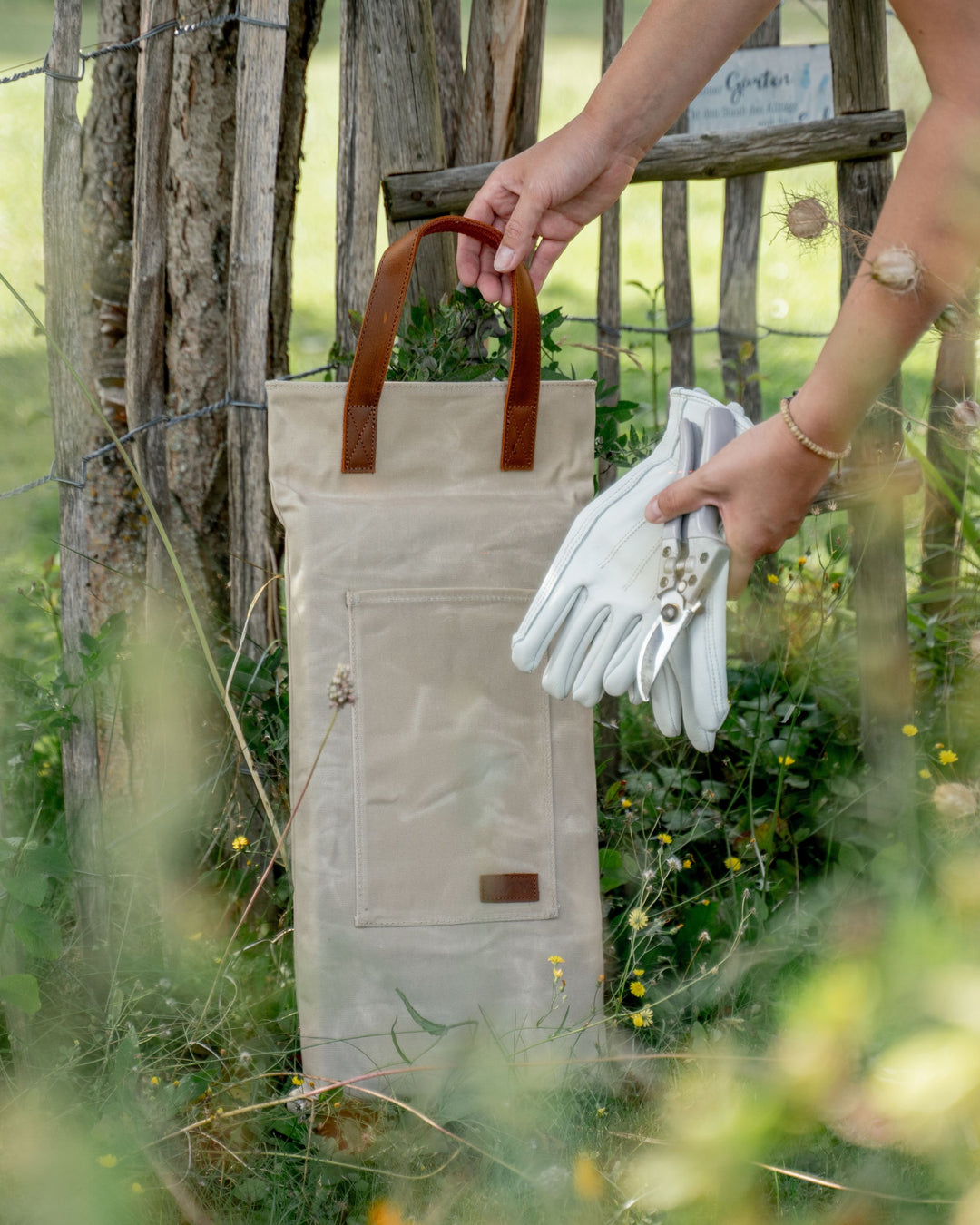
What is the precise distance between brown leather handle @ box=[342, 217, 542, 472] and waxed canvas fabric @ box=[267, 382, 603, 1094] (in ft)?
0.08

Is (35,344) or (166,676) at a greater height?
(35,344)

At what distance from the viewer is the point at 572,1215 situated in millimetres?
1381

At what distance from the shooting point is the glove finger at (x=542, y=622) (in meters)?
1.43

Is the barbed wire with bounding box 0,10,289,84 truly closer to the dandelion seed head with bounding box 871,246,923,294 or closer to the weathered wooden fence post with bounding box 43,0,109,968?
the weathered wooden fence post with bounding box 43,0,109,968

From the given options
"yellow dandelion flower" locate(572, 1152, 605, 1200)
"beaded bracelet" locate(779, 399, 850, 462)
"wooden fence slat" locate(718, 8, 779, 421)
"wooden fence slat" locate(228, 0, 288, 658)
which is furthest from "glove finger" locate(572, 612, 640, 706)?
"wooden fence slat" locate(718, 8, 779, 421)

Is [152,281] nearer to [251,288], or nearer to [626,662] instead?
[251,288]

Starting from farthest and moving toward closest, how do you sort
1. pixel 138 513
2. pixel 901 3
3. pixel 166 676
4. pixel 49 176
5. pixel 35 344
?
pixel 35 344 → pixel 138 513 → pixel 166 676 → pixel 49 176 → pixel 901 3

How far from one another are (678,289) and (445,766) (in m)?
2.12

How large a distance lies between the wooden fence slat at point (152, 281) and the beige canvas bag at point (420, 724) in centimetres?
52

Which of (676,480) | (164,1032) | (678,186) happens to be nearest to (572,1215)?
(164,1032)

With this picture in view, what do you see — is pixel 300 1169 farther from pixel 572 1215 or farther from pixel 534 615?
pixel 534 615

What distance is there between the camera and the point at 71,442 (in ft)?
5.57

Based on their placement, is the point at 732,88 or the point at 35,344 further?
the point at 35,344

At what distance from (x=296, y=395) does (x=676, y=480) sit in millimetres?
569
